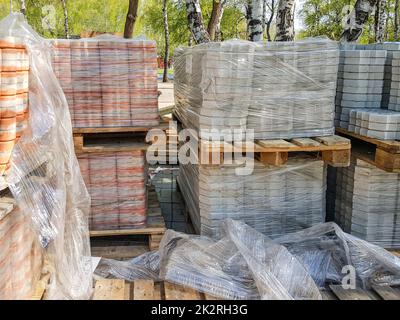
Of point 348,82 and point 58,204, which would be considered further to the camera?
point 348,82

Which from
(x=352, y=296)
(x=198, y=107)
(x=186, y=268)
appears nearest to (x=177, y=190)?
(x=198, y=107)

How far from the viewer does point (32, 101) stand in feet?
10.4

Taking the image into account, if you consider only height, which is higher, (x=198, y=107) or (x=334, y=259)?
(x=198, y=107)

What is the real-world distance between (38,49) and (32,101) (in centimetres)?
38

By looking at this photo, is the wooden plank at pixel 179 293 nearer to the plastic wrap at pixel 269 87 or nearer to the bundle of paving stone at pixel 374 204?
the plastic wrap at pixel 269 87

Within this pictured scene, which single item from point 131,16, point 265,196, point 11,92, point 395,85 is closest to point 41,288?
point 11,92

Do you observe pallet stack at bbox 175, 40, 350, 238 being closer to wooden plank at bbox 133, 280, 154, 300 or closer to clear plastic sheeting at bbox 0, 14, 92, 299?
wooden plank at bbox 133, 280, 154, 300

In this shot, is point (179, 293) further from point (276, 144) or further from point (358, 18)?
point (358, 18)

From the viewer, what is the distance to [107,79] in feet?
13.7

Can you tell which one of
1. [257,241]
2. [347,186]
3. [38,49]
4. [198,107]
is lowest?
[257,241]

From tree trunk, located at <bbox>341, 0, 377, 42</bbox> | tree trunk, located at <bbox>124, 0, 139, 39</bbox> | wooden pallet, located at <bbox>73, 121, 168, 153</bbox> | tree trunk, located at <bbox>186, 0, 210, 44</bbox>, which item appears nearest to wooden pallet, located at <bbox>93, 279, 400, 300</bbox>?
wooden pallet, located at <bbox>73, 121, 168, 153</bbox>

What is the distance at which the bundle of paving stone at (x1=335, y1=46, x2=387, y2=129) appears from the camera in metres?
4.34

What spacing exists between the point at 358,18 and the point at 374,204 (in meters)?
3.93

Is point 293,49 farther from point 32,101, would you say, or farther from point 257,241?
point 32,101
